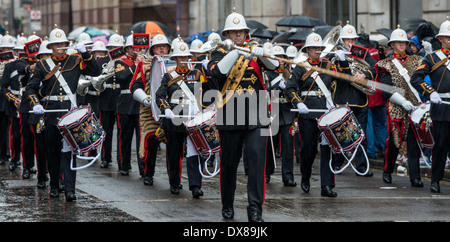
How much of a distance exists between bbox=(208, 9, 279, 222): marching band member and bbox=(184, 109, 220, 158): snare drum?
167 cm

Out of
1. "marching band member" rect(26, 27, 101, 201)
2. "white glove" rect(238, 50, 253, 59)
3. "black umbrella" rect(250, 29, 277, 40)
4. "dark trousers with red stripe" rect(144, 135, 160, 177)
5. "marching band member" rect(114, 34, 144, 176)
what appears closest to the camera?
"white glove" rect(238, 50, 253, 59)

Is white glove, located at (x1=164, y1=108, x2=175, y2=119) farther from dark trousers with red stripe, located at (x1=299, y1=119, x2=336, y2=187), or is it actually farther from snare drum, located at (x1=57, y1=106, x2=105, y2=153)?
dark trousers with red stripe, located at (x1=299, y1=119, x2=336, y2=187)

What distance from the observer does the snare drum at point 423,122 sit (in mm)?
13023

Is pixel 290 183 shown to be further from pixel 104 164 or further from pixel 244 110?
pixel 104 164

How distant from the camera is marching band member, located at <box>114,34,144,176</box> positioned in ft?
49.0

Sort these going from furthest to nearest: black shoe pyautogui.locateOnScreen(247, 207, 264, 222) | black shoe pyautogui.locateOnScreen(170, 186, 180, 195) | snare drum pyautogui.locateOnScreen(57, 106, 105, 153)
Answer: black shoe pyautogui.locateOnScreen(170, 186, 180, 195) → snare drum pyautogui.locateOnScreen(57, 106, 105, 153) → black shoe pyautogui.locateOnScreen(247, 207, 264, 222)

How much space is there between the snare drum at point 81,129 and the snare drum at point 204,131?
1121 mm

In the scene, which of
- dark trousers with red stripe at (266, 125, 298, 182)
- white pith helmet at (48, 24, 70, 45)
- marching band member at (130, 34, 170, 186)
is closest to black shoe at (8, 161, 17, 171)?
marching band member at (130, 34, 170, 186)

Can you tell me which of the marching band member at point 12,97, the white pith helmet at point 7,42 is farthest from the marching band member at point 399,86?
the white pith helmet at point 7,42

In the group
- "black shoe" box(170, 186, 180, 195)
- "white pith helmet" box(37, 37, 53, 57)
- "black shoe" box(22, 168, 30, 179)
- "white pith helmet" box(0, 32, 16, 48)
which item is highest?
"white pith helmet" box(0, 32, 16, 48)

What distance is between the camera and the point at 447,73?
40.5ft

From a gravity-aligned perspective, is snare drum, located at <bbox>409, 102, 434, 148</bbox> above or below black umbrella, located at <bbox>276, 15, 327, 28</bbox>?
below

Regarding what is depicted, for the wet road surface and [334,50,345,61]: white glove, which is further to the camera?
[334,50,345,61]: white glove

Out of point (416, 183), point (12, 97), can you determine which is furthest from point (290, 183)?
point (12, 97)
